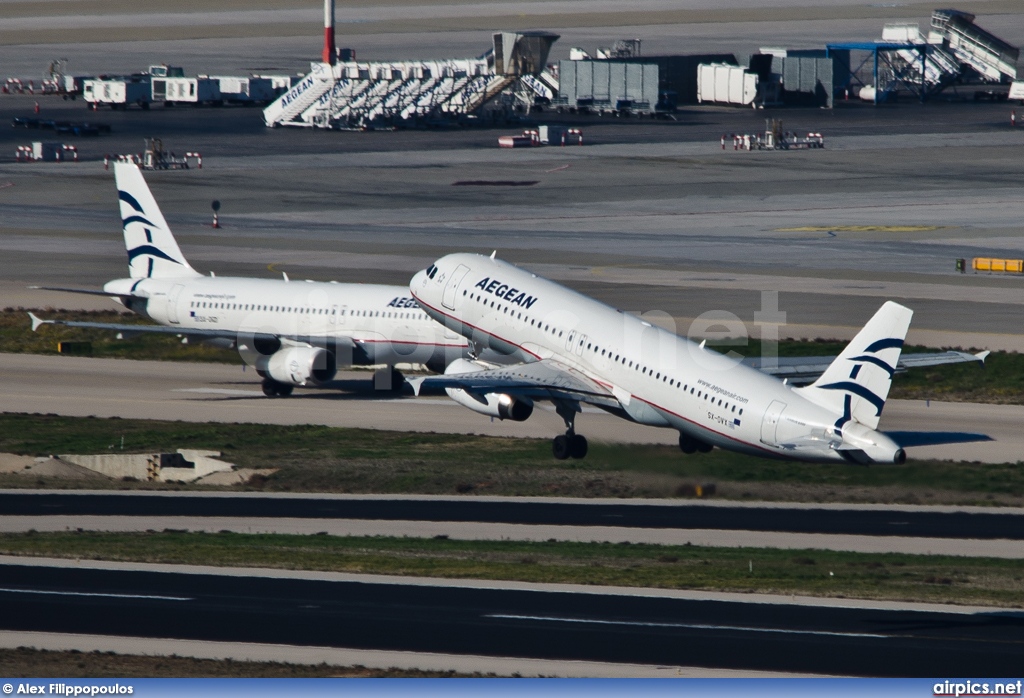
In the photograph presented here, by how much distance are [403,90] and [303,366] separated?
398ft

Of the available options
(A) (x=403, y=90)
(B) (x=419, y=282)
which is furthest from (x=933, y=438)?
(A) (x=403, y=90)

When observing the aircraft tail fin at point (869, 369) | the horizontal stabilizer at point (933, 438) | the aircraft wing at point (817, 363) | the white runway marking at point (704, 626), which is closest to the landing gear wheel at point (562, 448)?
the aircraft wing at point (817, 363)

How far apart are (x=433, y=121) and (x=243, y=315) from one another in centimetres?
11510

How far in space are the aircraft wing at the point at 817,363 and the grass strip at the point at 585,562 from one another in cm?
1477

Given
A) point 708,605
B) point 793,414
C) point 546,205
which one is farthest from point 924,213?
point 708,605

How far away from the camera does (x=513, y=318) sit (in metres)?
62.6

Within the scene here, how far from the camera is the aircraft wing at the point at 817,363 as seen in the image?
59312 millimetres

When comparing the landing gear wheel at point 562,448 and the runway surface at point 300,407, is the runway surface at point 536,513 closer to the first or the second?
the landing gear wheel at point 562,448

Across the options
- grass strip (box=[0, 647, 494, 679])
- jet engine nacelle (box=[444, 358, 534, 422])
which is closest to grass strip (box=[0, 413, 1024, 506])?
jet engine nacelle (box=[444, 358, 534, 422])

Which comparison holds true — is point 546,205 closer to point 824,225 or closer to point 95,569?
point 824,225

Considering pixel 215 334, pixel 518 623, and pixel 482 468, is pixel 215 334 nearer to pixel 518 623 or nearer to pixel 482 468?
pixel 482 468

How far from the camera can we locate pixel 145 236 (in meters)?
78.1

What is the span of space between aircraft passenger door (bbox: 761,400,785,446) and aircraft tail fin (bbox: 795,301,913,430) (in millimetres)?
1916

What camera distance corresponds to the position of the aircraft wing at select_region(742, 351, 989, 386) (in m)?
59.3
